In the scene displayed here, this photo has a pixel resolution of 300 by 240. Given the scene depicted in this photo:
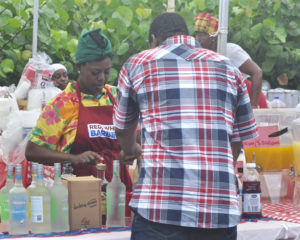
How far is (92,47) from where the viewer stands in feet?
8.46

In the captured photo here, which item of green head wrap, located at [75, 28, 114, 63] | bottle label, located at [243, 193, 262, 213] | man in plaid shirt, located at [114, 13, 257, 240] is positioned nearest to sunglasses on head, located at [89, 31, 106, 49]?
green head wrap, located at [75, 28, 114, 63]

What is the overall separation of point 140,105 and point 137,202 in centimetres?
33

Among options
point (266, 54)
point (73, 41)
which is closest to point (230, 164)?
point (73, 41)

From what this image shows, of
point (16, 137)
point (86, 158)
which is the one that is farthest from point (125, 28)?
point (86, 158)

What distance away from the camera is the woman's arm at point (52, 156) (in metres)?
2.49

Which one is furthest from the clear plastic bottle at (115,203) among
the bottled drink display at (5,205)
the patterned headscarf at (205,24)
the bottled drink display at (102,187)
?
the patterned headscarf at (205,24)

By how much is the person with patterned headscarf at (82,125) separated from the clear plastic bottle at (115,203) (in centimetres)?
28

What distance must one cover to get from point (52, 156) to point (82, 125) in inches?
8.0

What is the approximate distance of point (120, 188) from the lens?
232 cm

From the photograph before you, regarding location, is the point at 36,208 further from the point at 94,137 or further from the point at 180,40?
the point at 180,40

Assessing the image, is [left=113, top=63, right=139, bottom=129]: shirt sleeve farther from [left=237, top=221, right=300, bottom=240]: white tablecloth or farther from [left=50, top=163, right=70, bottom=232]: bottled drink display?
[left=237, top=221, right=300, bottom=240]: white tablecloth

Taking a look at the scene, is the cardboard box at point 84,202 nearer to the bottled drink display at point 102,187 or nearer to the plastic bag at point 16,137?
the bottled drink display at point 102,187

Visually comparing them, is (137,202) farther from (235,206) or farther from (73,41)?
(73,41)

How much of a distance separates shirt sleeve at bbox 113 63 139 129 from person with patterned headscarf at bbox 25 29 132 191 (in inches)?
25.5
